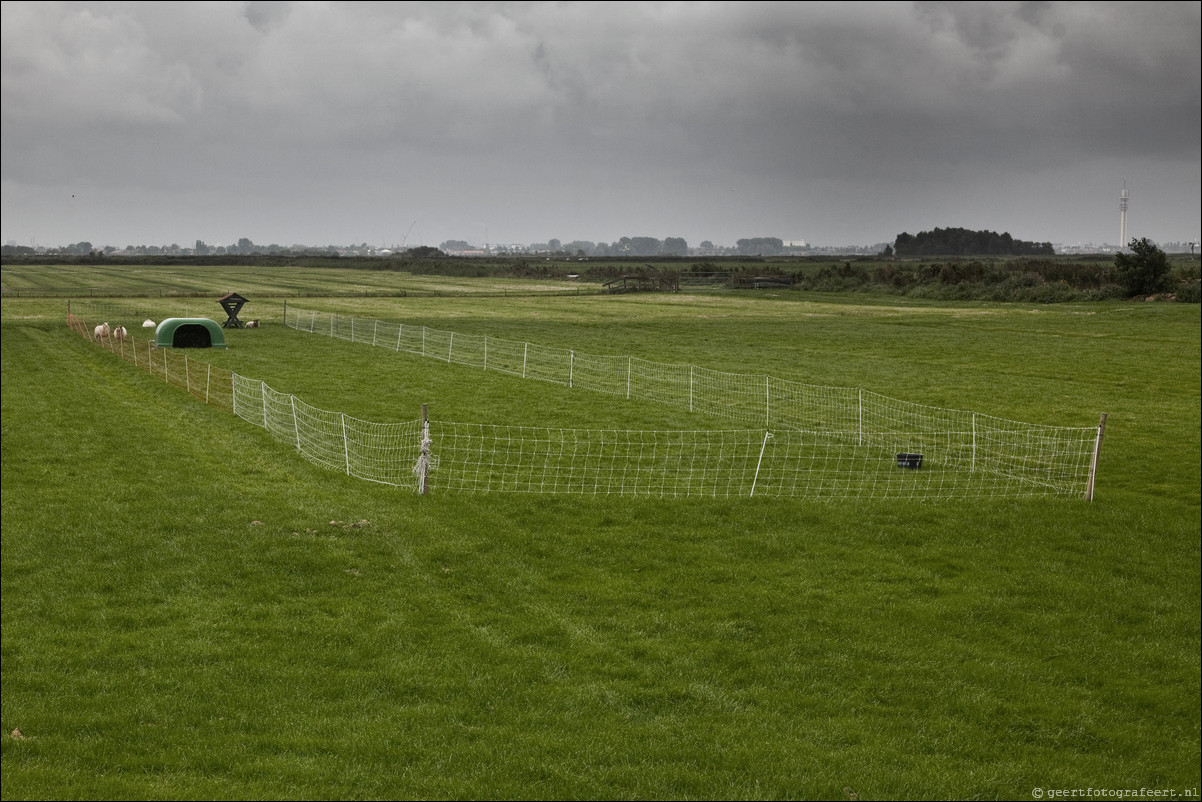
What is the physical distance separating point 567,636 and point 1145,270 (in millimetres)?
78240

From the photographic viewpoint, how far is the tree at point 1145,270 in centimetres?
7594

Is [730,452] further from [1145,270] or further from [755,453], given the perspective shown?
[1145,270]

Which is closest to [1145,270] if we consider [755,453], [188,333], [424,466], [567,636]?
[755,453]

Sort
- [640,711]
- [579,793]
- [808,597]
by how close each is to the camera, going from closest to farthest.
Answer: [579,793] → [640,711] → [808,597]

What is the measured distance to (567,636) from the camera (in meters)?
13.2

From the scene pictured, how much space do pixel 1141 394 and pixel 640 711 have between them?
30983mm

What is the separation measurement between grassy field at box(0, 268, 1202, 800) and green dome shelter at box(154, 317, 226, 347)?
2212 cm

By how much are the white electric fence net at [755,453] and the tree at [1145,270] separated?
54.6 metres

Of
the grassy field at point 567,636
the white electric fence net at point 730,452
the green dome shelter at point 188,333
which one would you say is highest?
the green dome shelter at point 188,333

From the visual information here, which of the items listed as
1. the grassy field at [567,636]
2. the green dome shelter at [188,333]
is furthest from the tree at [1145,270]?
the green dome shelter at [188,333]

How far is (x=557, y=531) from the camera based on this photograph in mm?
17500

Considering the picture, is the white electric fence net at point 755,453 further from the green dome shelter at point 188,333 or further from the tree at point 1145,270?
the tree at point 1145,270

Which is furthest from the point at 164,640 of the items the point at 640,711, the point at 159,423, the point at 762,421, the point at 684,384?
the point at 684,384

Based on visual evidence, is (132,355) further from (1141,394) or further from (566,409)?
(1141,394)
